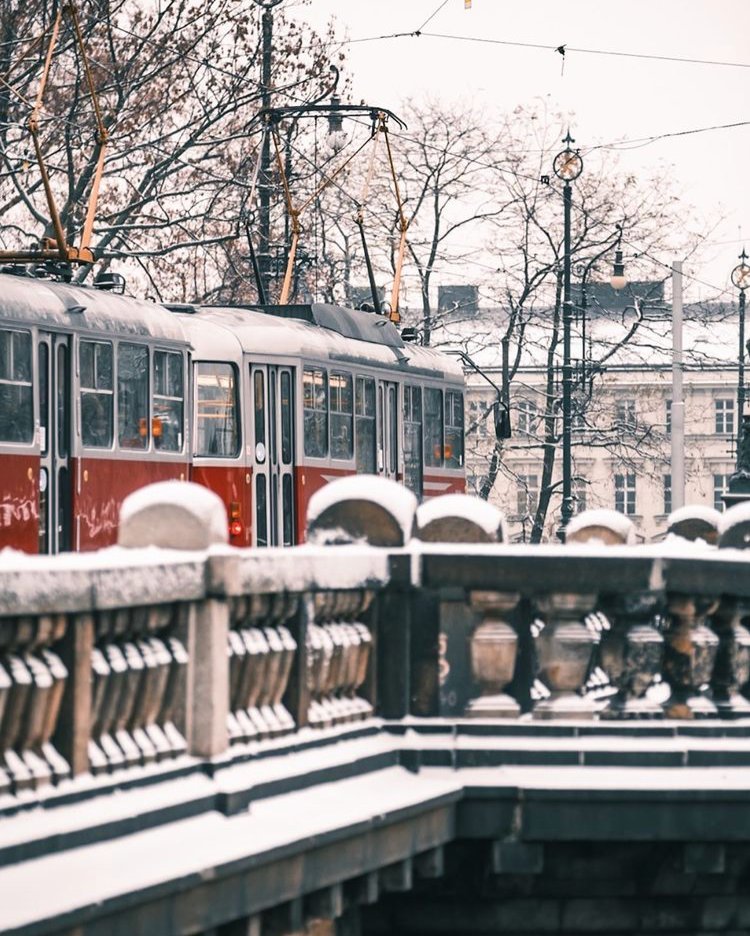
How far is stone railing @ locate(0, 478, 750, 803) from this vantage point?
7.44 metres

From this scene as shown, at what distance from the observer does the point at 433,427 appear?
30438mm

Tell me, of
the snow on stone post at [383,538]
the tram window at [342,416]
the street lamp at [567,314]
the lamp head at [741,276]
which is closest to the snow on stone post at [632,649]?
the snow on stone post at [383,538]

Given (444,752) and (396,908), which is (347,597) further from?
(396,908)

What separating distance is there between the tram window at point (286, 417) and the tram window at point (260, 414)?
0.97ft

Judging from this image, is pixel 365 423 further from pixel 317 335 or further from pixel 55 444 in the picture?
pixel 55 444

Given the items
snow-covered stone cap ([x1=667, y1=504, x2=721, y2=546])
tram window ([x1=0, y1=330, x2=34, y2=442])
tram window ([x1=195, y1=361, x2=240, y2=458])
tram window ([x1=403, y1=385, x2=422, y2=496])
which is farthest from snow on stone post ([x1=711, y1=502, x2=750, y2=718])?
tram window ([x1=403, y1=385, x2=422, y2=496])

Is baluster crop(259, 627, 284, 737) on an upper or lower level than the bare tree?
lower

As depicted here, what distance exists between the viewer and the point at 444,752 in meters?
9.41

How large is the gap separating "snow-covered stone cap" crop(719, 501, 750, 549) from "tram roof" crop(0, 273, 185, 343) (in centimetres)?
968

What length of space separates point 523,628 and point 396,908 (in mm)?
1333

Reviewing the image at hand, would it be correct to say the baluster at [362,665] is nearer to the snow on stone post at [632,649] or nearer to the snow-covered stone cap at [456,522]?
the snow-covered stone cap at [456,522]

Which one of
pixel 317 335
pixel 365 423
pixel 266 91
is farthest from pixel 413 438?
pixel 266 91

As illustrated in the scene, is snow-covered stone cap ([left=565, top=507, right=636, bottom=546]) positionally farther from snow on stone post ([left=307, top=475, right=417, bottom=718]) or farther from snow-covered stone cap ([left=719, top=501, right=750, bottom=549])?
snow on stone post ([left=307, top=475, right=417, bottom=718])

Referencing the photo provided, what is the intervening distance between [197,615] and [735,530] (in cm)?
337
